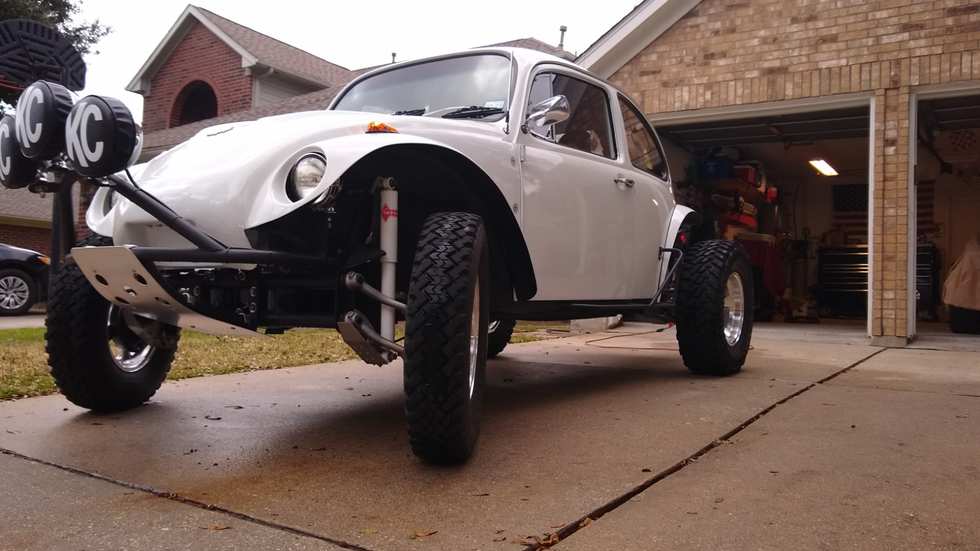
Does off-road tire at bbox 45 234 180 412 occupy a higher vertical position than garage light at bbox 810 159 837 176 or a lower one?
lower

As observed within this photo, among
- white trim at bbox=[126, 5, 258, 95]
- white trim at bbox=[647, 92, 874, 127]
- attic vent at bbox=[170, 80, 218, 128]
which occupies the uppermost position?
white trim at bbox=[126, 5, 258, 95]

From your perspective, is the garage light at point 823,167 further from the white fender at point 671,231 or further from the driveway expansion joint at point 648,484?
the driveway expansion joint at point 648,484

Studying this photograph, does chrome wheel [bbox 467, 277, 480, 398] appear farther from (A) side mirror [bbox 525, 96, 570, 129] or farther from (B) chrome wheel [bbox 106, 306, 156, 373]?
(B) chrome wheel [bbox 106, 306, 156, 373]

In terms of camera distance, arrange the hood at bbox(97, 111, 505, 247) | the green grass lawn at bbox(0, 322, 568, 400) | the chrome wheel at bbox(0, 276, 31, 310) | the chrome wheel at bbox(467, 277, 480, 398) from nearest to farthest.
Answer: the hood at bbox(97, 111, 505, 247) < the chrome wheel at bbox(467, 277, 480, 398) < the green grass lawn at bbox(0, 322, 568, 400) < the chrome wheel at bbox(0, 276, 31, 310)

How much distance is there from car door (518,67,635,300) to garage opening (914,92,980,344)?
23.0ft

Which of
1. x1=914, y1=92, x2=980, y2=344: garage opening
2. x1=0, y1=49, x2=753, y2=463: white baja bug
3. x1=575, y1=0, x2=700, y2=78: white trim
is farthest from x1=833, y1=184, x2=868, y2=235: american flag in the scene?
x1=0, y1=49, x2=753, y2=463: white baja bug

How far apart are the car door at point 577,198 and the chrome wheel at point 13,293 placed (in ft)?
37.4

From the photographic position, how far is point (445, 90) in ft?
13.2

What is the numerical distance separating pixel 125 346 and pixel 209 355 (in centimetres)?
242

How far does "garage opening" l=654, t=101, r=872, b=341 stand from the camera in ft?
35.3

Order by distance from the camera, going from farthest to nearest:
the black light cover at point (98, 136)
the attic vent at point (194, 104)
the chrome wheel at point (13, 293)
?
1. the attic vent at point (194, 104)
2. the chrome wheel at point (13, 293)
3. the black light cover at point (98, 136)

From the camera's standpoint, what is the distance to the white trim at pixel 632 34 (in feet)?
29.0

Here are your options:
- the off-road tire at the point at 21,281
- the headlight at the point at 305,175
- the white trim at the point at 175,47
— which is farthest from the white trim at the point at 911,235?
the white trim at the point at 175,47

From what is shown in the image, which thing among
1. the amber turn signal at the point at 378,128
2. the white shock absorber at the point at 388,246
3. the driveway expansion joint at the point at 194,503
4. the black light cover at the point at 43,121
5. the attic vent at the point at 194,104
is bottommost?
the driveway expansion joint at the point at 194,503
